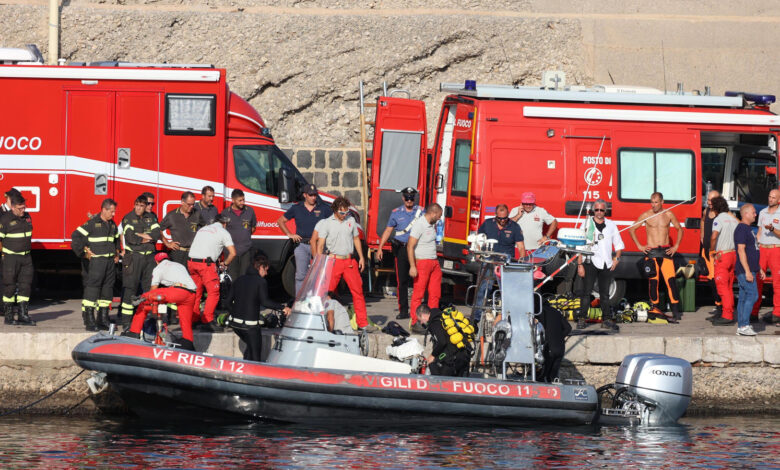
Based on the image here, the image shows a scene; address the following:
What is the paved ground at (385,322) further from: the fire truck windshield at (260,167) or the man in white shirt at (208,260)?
the fire truck windshield at (260,167)

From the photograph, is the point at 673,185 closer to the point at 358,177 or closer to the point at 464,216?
the point at 464,216

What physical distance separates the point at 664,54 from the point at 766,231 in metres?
8.71

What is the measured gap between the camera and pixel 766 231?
1503 centimetres

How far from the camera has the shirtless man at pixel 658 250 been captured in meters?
15.6

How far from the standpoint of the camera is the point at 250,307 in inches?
502

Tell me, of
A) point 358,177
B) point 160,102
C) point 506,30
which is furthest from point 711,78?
point 160,102

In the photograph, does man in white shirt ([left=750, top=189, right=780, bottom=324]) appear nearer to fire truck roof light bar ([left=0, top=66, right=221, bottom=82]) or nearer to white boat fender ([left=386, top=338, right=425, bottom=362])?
white boat fender ([left=386, top=338, right=425, bottom=362])

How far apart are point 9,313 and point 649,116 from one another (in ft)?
27.2

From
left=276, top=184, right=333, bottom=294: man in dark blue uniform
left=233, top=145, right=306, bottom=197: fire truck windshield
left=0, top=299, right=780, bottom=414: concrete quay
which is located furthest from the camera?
left=233, top=145, right=306, bottom=197: fire truck windshield

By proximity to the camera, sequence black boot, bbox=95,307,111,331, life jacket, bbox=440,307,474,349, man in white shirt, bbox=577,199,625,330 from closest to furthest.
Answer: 1. life jacket, bbox=440,307,474,349
2. black boot, bbox=95,307,111,331
3. man in white shirt, bbox=577,199,625,330

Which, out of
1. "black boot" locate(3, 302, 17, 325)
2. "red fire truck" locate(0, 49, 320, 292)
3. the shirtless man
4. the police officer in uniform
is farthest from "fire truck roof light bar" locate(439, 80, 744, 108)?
"black boot" locate(3, 302, 17, 325)

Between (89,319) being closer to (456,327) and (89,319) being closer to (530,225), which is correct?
(456,327)

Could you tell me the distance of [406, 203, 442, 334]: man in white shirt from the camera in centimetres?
1428

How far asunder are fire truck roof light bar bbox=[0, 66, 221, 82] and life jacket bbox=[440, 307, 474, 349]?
17.3ft
